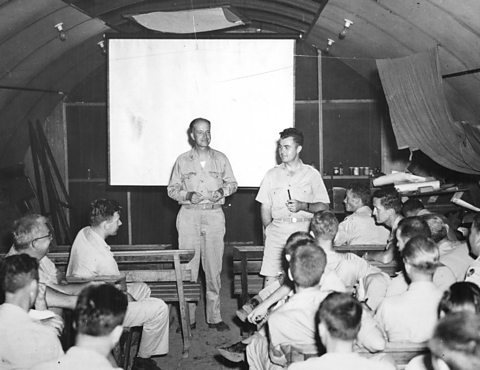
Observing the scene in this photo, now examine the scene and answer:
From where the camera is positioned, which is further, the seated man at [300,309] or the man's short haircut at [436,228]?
the man's short haircut at [436,228]

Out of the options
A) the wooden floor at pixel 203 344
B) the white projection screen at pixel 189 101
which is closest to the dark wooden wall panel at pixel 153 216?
the white projection screen at pixel 189 101

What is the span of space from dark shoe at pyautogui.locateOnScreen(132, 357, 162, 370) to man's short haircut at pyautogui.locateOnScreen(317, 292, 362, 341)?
88.0 inches

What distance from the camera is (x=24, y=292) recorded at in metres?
2.58

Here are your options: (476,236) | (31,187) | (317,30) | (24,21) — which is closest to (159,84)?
(24,21)

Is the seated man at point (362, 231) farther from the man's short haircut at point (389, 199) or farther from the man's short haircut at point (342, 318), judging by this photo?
the man's short haircut at point (342, 318)

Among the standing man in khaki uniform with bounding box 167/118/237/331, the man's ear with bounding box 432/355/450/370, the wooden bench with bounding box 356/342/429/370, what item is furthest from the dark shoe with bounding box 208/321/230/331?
the man's ear with bounding box 432/355/450/370

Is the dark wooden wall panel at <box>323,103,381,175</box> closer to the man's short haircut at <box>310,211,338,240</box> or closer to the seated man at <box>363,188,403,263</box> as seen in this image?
the seated man at <box>363,188,403,263</box>

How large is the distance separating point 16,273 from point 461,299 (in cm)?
199

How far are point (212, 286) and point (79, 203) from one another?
5058 mm

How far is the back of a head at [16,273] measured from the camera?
8.39 ft

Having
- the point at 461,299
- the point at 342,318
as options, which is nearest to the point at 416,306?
the point at 461,299

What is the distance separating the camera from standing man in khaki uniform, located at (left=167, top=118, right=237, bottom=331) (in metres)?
5.02

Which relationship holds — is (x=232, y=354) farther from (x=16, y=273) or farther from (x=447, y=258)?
(x=447, y=258)

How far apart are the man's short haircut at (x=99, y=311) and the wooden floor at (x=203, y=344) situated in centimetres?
230
